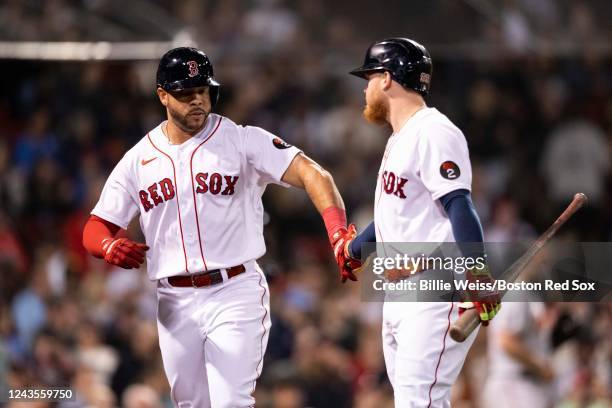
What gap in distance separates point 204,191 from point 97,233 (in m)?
0.53

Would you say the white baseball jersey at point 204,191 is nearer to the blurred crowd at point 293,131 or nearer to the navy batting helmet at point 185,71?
the navy batting helmet at point 185,71

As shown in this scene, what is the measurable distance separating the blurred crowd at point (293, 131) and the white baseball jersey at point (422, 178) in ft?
14.7

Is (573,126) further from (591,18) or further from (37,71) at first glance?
(37,71)

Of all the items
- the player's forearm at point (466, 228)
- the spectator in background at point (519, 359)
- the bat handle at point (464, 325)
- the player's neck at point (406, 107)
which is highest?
the player's neck at point (406, 107)

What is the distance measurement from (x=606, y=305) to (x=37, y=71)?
6080 mm

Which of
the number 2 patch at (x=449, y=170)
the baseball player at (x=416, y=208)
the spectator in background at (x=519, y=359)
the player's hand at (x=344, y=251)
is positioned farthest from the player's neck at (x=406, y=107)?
the spectator in background at (x=519, y=359)

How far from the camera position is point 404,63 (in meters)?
4.49

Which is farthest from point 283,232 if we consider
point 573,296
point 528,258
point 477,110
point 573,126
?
point 528,258

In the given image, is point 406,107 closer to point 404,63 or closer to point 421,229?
point 404,63

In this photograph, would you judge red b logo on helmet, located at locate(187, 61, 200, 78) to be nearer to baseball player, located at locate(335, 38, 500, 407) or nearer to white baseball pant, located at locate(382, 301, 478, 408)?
baseball player, located at locate(335, 38, 500, 407)

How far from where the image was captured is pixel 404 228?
14.4 ft

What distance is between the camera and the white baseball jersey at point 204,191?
4.74 m

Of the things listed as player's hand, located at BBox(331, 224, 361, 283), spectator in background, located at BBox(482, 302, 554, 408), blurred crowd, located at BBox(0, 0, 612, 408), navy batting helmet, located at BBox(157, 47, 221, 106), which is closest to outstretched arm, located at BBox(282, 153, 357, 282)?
player's hand, located at BBox(331, 224, 361, 283)

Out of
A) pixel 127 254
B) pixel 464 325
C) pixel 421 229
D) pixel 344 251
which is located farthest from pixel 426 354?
pixel 127 254
